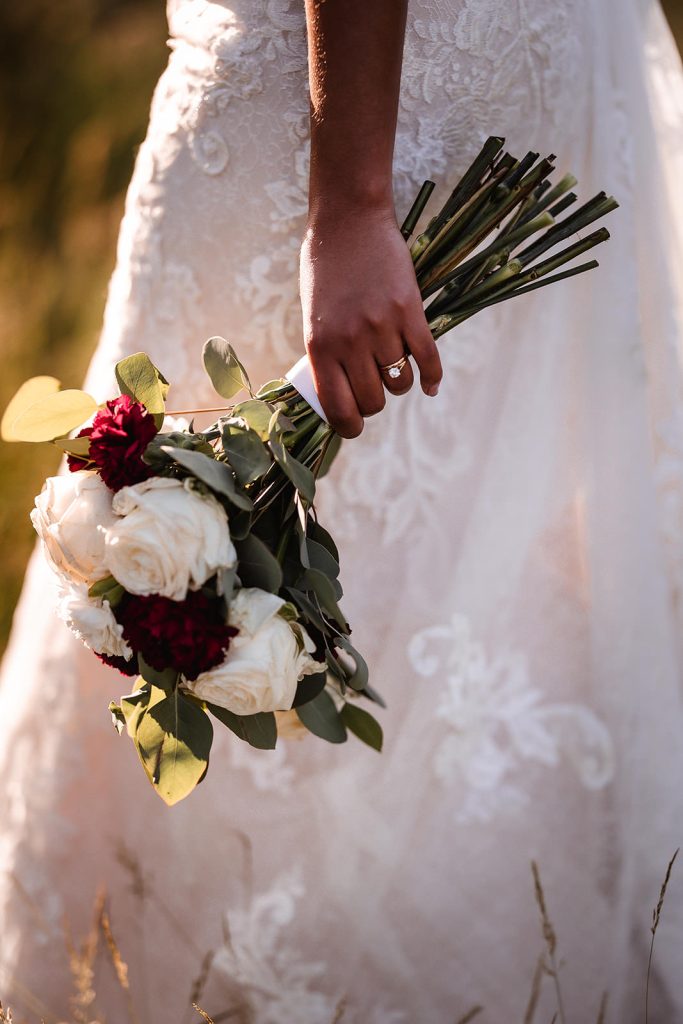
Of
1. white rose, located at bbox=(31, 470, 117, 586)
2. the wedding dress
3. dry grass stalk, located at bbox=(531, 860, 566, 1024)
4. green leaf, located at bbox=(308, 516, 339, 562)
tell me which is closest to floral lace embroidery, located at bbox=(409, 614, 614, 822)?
the wedding dress

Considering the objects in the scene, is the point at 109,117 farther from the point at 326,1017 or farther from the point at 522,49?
the point at 326,1017

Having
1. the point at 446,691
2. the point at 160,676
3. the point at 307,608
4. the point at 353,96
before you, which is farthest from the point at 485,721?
the point at 353,96

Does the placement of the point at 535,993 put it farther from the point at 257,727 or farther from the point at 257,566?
the point at 257,566

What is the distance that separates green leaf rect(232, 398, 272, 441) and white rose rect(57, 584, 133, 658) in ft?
0.75

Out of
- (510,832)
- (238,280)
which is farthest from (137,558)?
(510,832)

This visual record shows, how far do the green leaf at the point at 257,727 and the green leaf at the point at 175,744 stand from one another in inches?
1.0

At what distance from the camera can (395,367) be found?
0.95 metres

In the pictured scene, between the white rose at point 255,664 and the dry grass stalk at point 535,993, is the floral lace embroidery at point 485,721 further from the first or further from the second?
the white rose at point 255,664

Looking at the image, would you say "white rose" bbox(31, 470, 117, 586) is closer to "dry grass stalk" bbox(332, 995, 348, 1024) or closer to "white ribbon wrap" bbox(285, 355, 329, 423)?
"white ribbon wrap" bbox(285, 355, 329, 423)

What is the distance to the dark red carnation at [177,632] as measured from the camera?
77 cm

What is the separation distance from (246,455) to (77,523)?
175 mm

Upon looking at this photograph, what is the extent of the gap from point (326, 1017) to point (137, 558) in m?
0.88

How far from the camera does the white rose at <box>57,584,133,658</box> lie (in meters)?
0.82

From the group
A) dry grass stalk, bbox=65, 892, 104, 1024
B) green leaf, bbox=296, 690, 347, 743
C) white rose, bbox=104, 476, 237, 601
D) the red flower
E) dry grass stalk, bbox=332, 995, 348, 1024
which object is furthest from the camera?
dry grass stalk, bbox=65, 892, 104, 1024
